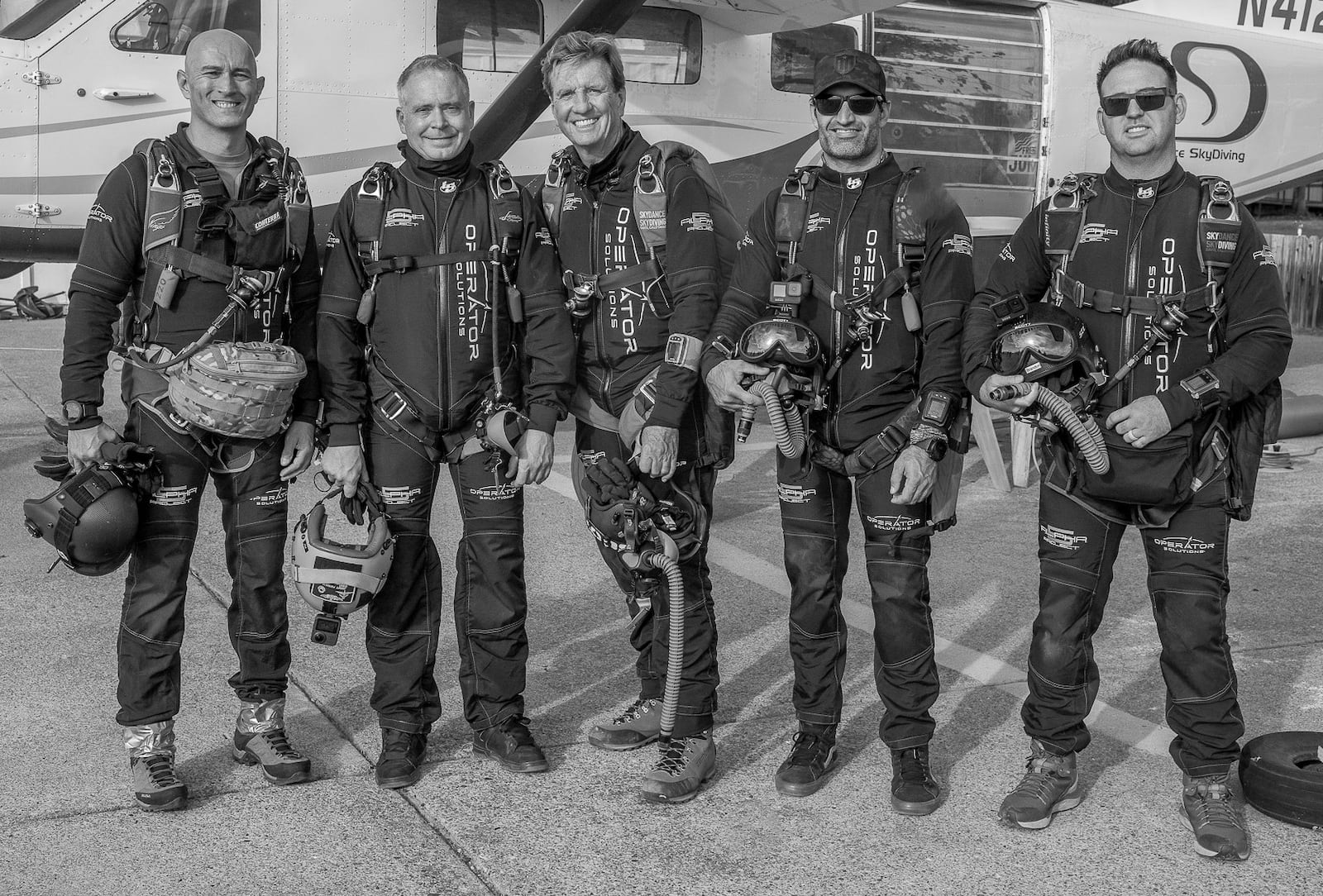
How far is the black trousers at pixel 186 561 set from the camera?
355 cm

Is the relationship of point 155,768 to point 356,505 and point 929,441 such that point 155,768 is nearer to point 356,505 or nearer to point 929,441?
point 356,505

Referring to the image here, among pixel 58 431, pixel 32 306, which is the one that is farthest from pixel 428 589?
pixel 32 306

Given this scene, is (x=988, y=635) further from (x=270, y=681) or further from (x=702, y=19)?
(x=702, y=19)

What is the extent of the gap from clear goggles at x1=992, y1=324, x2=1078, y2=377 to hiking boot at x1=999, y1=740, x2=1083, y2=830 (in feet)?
3.65

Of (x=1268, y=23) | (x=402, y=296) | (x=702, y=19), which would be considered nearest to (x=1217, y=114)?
(x=1268, y=23)

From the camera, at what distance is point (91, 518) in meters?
3.38

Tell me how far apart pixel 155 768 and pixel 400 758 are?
2.21 feet

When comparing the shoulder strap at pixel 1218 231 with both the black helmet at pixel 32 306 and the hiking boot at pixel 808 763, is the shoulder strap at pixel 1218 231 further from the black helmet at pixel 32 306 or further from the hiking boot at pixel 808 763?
the black helmet at pixel 32 306

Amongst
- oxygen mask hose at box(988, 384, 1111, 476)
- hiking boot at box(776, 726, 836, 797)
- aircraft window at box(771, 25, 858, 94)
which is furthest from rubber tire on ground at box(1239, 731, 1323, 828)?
aircraft window at box(771, 25, 858, 94)

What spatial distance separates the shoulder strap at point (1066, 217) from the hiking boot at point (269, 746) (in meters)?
2.58

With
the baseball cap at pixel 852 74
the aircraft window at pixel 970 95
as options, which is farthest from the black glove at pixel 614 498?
the aircraft window at pixel 970 95

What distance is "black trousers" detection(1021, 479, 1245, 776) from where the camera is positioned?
334 centimetres

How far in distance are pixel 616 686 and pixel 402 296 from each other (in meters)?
1.69

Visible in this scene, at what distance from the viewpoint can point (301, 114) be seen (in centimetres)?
761
